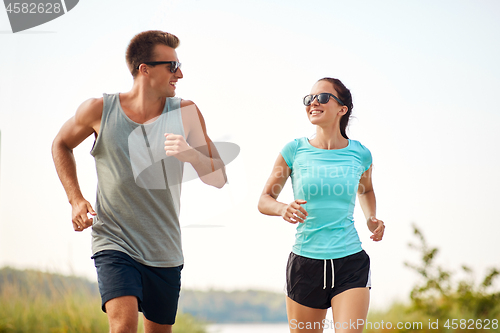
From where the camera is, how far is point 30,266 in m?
5.14

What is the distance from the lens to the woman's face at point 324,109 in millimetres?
2545

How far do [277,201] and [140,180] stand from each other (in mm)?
730

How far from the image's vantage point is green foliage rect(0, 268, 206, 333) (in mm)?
4676

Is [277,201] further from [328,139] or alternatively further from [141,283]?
[141,283]

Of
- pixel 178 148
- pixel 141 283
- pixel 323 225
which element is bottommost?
pixel 141 283

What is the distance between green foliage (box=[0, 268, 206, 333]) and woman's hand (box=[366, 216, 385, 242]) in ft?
9.59

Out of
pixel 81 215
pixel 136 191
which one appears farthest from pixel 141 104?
pixel 81 215

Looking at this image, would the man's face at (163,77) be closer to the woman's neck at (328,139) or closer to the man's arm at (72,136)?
the man's arm at (72,136)

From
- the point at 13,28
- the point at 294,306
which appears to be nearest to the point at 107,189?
the point at 294,306

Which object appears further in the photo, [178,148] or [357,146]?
[357,146]

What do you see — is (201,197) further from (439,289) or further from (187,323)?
(439,289)

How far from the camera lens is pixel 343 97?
8.67 feet

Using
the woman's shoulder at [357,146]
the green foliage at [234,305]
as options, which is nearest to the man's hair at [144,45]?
the woman's shoulder at [357,146]

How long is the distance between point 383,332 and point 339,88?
3091 millimetres
